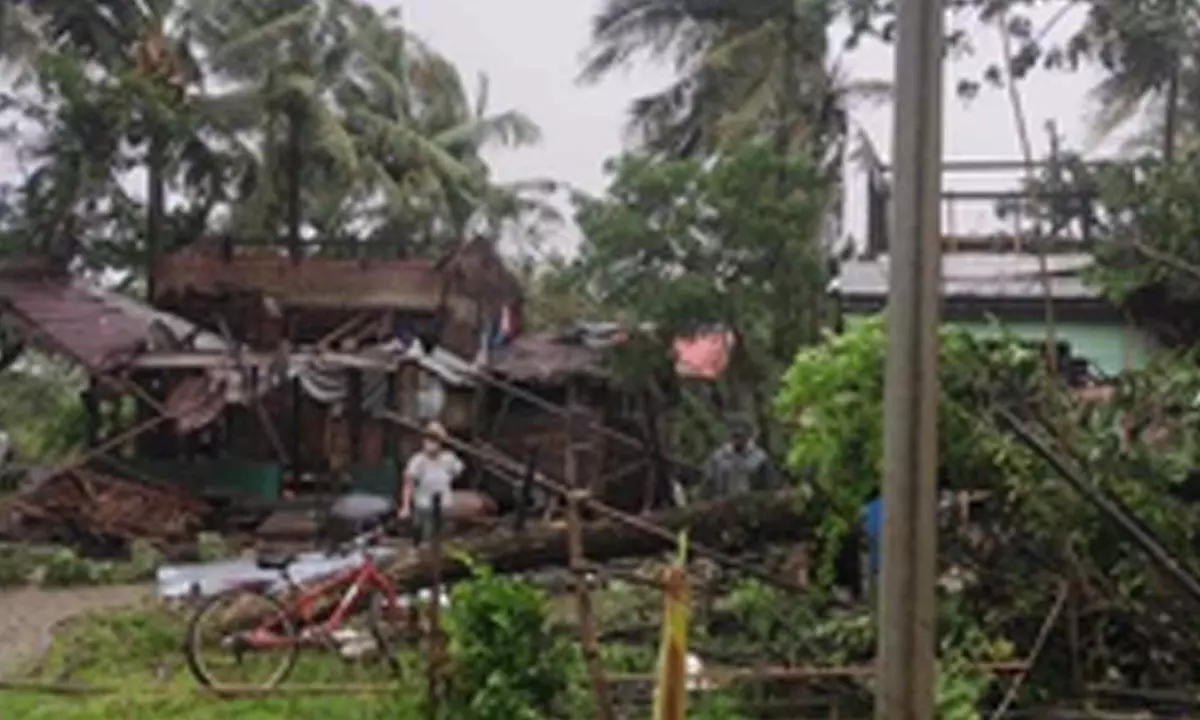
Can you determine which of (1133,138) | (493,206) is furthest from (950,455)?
(493,206)

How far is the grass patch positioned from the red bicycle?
0.40 ft

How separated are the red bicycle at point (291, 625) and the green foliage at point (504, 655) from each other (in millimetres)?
1888

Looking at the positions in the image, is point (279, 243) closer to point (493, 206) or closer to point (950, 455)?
point (493, 206)

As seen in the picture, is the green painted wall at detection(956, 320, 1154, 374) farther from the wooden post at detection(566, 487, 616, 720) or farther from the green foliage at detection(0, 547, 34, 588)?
the green foliage at detection(0, 547, 34, 588)

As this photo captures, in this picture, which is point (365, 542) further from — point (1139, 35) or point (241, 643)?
point (1139, 35)

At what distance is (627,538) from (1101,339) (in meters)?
6.61

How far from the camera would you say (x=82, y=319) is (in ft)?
71.0

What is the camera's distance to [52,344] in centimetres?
2095

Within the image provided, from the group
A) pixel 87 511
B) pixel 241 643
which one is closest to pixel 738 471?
pixel 241 643

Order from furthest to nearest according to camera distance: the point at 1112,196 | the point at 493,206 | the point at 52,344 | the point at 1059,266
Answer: the point at 493,206 → the point at 52,344 → the point at 1059,266 → the point at 1112,196

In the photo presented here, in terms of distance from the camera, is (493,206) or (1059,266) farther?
(493,206)

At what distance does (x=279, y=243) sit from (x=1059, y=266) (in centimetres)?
1332

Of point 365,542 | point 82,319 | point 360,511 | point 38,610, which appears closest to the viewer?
point 365,542

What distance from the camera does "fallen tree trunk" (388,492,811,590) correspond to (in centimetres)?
1242
